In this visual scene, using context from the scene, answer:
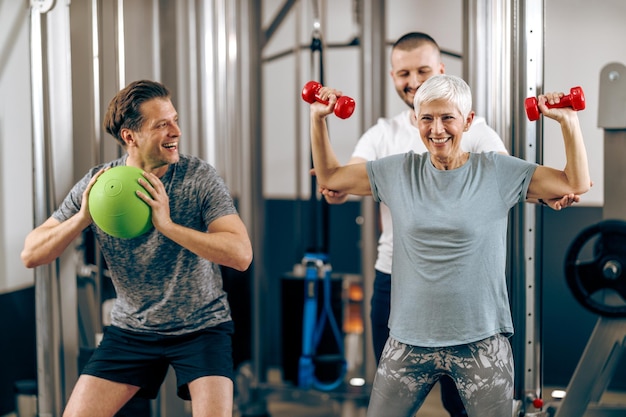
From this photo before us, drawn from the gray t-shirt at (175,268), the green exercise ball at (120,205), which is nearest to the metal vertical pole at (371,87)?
the gray t-shirt at (175,268)

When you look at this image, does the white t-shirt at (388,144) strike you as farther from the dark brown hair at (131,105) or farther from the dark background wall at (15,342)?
the dark background wall at (15,342)

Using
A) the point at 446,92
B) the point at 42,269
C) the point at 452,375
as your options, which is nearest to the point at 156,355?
the point at 42,269

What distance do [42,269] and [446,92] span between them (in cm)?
168

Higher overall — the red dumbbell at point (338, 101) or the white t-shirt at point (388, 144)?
the red dumbbell at point (338, 101)

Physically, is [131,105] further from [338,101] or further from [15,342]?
[15,342]

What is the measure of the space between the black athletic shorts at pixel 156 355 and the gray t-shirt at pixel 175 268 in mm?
28

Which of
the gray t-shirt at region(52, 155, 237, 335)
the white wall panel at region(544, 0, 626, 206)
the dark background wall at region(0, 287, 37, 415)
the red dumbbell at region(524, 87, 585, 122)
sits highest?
the white wall panel at region(544, 0, 626, 206)

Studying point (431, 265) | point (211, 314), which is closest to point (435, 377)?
point (431, 265)

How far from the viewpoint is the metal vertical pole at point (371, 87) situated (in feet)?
11.6

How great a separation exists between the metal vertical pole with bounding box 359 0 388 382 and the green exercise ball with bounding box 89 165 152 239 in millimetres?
1494

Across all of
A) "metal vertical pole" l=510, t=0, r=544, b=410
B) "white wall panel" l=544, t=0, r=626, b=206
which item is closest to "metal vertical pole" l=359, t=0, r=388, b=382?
"white wall panel" l=544, t=0, r=626, b=206

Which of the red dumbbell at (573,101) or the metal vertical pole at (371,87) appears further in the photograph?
the metal vertical pole at (371,87)

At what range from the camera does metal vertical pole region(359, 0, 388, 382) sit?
3.54 m

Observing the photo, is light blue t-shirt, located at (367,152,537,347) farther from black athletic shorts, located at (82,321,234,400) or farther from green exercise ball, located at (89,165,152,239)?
green exercise ball, located at (89,165,152,239)
